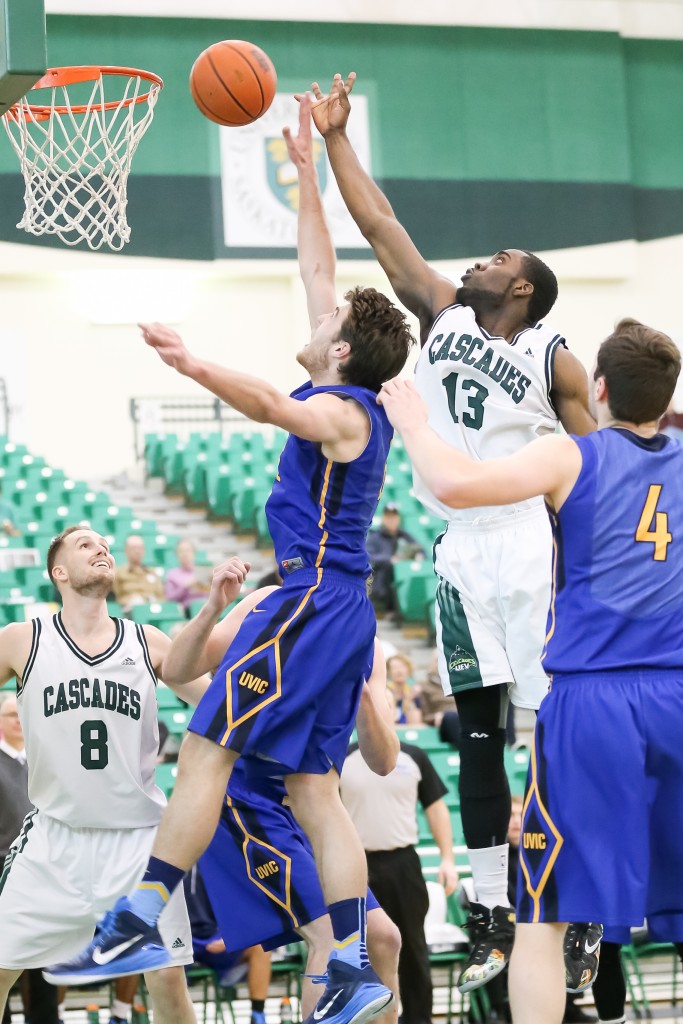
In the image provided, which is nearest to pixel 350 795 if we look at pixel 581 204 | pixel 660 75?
pixel 581 204

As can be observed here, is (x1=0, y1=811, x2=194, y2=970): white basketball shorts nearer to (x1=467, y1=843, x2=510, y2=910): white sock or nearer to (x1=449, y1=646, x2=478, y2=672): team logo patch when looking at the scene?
(x1=467, y1=843, x2=510, y2=910): white sock

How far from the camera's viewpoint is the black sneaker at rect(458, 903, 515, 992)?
4.67 meters

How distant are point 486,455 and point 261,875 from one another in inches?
68.3

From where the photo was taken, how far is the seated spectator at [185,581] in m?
13.1

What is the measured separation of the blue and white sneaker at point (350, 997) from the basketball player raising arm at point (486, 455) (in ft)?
1.41

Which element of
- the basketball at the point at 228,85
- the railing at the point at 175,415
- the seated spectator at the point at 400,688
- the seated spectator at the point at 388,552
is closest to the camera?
the basketball at the point at 228,85

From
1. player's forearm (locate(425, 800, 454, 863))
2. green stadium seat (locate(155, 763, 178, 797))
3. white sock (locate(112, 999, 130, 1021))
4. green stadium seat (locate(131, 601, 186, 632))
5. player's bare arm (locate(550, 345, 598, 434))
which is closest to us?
player's bare arm (locate(550, 345, 598, 434))

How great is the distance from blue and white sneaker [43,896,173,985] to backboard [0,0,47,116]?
2.78m

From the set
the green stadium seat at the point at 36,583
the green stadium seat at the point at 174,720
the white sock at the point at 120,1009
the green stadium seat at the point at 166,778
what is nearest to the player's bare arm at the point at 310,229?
the white sock at the point at 120,1009

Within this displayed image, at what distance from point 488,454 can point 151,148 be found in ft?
57.0

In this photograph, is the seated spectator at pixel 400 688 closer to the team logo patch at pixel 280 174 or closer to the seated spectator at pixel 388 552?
the seated spectator at pixel 388 552

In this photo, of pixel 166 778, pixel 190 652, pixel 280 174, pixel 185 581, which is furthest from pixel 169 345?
pixel 280 174

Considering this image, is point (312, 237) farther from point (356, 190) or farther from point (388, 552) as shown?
point (388, 552)

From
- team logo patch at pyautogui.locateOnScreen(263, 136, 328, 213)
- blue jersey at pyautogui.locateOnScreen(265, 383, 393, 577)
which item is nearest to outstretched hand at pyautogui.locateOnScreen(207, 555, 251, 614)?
blue jersey at pyautogui.locateOnScreen(265, 383, 393, 577)
